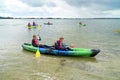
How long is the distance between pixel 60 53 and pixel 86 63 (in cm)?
239

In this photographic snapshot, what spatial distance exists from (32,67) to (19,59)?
2.48 meters

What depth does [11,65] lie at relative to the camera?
1287 cm

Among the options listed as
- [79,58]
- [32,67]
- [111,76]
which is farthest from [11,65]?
[111,76]

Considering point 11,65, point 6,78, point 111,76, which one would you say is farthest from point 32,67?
point 111,76

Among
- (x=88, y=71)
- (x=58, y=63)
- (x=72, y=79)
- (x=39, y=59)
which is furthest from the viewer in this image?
(x=39, y=59)

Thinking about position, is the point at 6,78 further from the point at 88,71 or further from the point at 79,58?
the point at 79,58

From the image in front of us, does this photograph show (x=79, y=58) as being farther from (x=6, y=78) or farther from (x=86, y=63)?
(x=6, y=78)

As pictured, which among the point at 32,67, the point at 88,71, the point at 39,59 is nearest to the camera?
the point at 88,71

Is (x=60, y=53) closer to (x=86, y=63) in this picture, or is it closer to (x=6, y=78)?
(x=86, y=63)

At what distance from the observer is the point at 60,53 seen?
15008 millimetres

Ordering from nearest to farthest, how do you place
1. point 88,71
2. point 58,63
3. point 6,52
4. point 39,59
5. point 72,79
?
point 72,79 < point 88,71 < point 58,63 < point 39,59 < point 6,52

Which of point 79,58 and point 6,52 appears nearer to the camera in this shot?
point 79,58

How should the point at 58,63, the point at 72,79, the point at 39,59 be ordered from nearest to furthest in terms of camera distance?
the point at 72,79 < the point at 58,63 < the point at 39,59

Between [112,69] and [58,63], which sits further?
[58,63]
